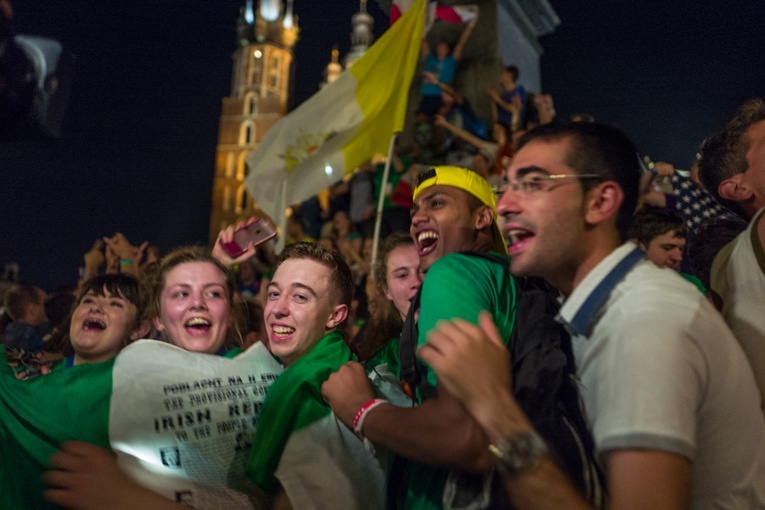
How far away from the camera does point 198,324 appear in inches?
123

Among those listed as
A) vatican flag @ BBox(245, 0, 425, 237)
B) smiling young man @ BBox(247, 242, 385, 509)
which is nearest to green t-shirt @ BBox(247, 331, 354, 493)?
smiling young man @ BBox(247, 242, 385, 509)

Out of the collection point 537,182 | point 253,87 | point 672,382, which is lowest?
point 672,382

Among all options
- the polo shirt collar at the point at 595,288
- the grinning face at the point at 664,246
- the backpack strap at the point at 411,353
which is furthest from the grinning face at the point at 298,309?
the grinning face at the point at 664,246

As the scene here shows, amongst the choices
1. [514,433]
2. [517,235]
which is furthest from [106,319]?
[514,433]

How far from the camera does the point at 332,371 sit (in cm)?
248

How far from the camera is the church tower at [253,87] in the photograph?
74188 mm

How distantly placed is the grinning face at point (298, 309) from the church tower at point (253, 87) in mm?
70574

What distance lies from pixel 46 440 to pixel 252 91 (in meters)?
80.7

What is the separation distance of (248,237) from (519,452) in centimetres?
260

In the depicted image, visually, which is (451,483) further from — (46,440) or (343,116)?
(343,116)

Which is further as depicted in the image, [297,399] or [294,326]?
[294,326]

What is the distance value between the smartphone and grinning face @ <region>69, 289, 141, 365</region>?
0.72m

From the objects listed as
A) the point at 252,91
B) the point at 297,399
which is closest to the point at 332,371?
the point at 297,399

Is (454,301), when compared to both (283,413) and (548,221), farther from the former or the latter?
(283,413)
